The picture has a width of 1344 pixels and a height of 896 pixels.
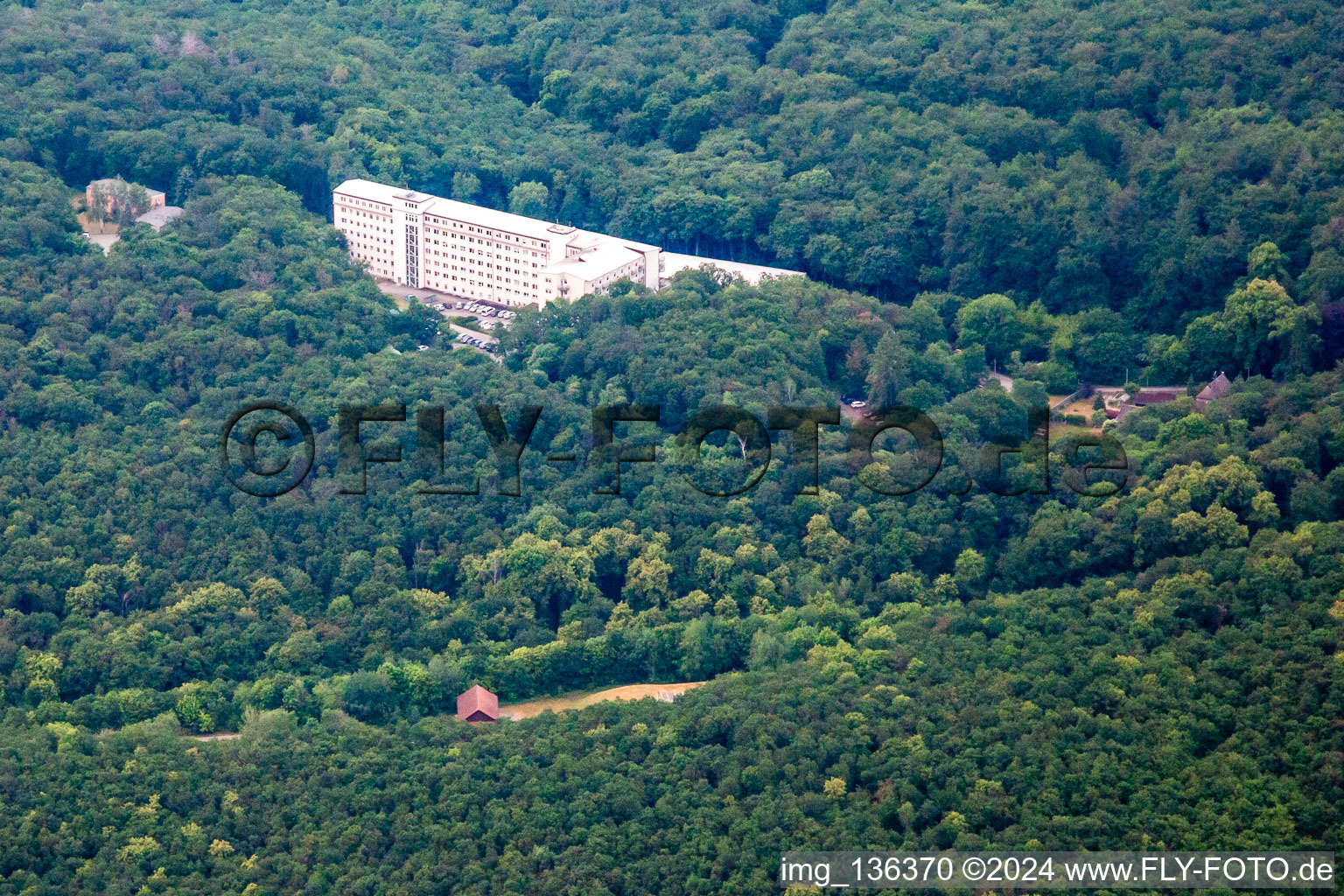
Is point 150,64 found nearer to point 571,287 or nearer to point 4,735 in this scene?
point 571,287

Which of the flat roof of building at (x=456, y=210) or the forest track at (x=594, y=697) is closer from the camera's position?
the forest track at (x=594, y=697)

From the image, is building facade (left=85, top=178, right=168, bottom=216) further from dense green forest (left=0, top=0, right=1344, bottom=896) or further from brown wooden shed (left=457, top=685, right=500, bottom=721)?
brown wooden shed (left=457, top=685, right=500, bottom=721)

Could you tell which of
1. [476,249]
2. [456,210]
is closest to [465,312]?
[476,249]

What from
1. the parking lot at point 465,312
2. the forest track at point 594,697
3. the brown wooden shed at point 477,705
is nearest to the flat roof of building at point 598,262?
the parking lot at point 465,312

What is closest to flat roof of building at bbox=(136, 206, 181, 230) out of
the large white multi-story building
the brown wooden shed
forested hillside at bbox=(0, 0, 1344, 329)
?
forested hillside at bbox=(0, 0, 1344, 329)

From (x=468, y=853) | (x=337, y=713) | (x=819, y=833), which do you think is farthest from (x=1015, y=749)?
(x=337, y=713)

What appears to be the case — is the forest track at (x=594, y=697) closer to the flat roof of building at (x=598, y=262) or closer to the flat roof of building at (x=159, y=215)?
the flat roof of building at (x=598, y=262)
